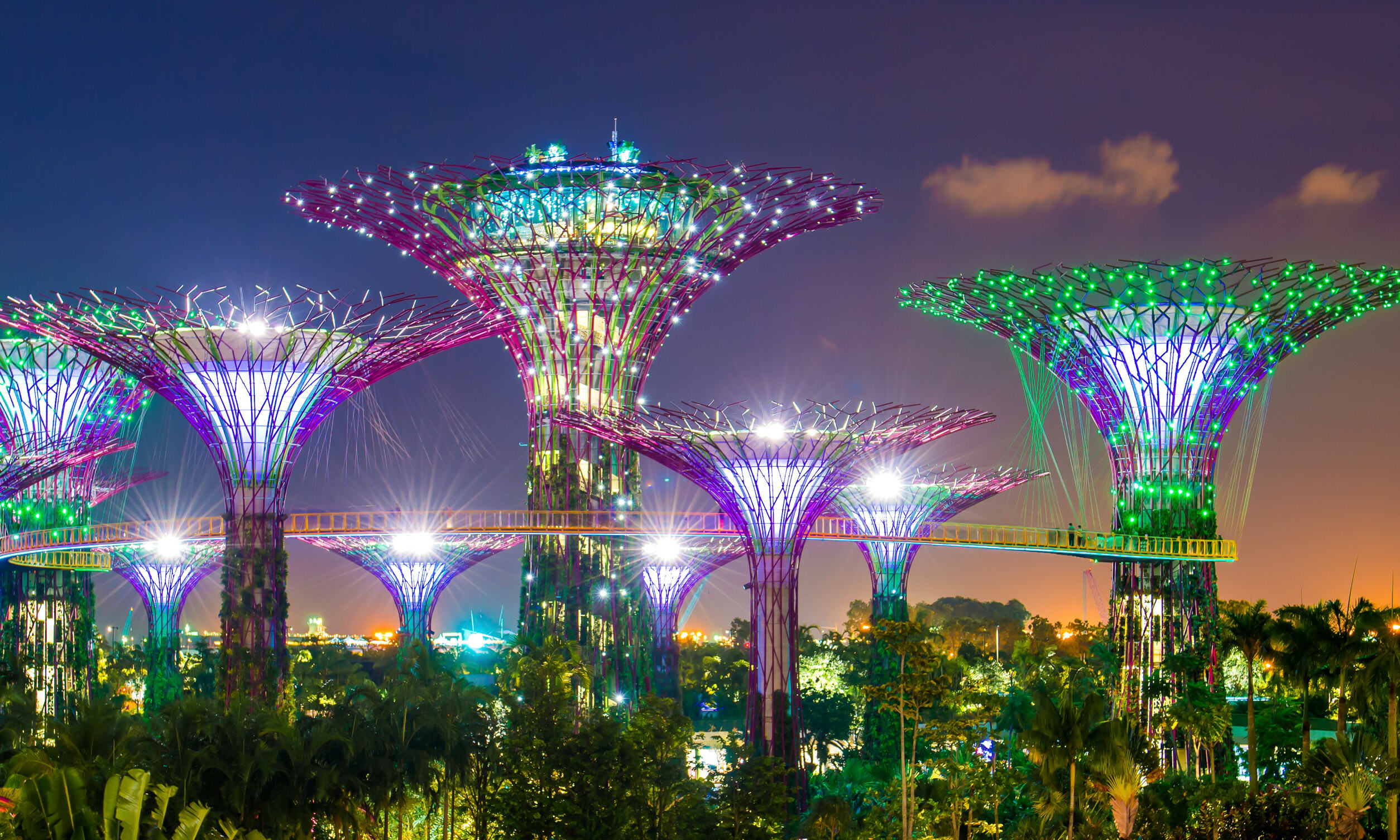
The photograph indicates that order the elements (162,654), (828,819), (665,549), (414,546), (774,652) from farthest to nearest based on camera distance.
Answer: (414,546) → (162,654) → (665,549) → (774,652) → (828,819)

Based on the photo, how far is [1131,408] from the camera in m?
51.6

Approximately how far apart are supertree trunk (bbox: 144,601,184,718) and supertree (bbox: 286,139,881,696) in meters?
16.3

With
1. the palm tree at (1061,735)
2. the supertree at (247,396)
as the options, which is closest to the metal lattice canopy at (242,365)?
the supertree at (247,396)

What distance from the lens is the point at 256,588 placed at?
151 feet

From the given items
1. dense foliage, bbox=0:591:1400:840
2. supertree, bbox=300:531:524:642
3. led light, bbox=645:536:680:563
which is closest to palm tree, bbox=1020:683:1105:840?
dense foliage, bbox=0:591:1400:840

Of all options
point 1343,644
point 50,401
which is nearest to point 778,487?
point 1343,644

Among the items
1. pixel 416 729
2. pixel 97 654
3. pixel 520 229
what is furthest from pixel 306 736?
pixel 97 654

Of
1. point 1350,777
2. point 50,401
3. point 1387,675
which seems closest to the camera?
point 1350,777

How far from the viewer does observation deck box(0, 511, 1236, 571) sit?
5178 cm

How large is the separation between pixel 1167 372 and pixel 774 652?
48.3 feet

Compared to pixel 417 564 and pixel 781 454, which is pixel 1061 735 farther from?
pixel 417 564

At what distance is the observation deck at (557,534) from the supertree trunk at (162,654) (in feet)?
18.6

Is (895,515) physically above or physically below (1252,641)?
above

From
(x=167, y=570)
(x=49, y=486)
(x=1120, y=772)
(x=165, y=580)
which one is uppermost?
(x=49, y=486)
